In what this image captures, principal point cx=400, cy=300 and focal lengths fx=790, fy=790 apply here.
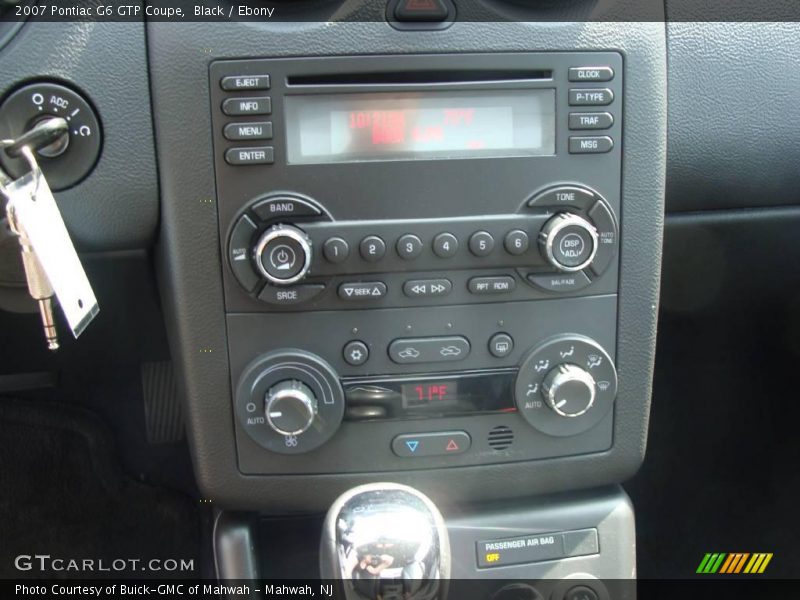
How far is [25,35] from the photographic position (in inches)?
35.3

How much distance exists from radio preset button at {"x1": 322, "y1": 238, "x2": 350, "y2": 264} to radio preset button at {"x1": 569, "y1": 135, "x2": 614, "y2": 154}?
0.30 m

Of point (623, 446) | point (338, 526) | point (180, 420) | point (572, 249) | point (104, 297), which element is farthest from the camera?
point (180, 420)

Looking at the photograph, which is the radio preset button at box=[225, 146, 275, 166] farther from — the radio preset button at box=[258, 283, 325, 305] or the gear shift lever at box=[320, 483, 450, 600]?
the gear shift lever at box=[320, 483, 450, 600]

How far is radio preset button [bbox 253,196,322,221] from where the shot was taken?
2.98 feet

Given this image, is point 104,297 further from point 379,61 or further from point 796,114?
point 796,114

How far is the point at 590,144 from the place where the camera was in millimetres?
954

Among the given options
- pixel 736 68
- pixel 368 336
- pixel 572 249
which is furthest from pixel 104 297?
pixel 736 68

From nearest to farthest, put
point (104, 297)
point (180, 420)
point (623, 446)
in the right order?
1. point (623, 446)
2. point (104, 297)
3. point (180, 420)

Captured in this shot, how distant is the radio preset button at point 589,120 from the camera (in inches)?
37.3

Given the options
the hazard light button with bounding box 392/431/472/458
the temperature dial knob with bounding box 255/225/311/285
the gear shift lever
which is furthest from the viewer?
the hazard light button with bounding box 392/431/472/458

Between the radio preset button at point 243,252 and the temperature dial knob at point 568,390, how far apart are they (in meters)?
0.38

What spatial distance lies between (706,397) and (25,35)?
1.29 metres

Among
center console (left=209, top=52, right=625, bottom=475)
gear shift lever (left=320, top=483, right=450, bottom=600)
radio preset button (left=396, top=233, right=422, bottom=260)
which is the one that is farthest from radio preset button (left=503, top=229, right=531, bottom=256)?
gear shift lever (left=320, top=483, right=450, bottom=600)

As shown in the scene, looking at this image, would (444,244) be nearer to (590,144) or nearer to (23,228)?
(590,144)
